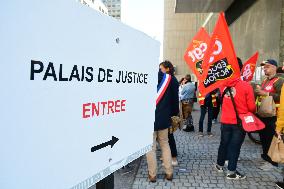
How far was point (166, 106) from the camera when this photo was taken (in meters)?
4.96

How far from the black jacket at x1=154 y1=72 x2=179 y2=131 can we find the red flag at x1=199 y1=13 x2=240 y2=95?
486mm

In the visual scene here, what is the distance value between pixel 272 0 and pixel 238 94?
570 cm

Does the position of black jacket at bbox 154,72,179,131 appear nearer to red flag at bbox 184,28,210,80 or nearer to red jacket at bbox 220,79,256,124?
red jacket at bbox 220,79,256,124

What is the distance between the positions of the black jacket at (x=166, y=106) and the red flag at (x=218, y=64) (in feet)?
1.60

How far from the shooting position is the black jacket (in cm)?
491

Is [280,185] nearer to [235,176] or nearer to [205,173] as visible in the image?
[235,176]

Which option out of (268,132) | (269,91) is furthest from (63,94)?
(268,132)

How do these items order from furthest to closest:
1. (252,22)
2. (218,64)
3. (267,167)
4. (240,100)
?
(252,22) → (267,167) → (240,100) → (218,64)

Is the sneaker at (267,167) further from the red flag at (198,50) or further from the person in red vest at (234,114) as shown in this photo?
the red flag at (198,50)

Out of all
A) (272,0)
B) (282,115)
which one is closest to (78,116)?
(282,115)

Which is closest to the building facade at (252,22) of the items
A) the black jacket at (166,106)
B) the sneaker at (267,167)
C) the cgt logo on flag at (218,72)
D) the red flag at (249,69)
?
the red flag at (249,69)

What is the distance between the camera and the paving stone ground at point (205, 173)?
500 centimetres

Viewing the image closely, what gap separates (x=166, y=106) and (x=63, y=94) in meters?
3.94

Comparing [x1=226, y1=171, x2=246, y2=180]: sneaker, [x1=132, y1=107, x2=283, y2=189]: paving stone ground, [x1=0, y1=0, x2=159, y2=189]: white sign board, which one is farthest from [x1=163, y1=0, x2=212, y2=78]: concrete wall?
[x1=0, y1=0, x2=159, y2=189]: white sign board
